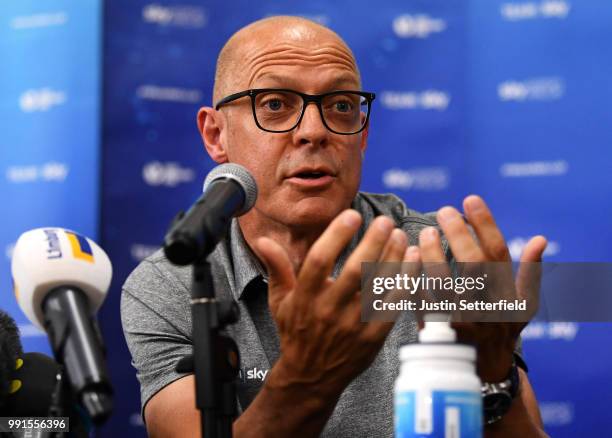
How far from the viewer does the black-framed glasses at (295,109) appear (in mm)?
1957

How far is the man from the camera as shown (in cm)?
128

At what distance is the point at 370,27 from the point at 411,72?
0.70ft

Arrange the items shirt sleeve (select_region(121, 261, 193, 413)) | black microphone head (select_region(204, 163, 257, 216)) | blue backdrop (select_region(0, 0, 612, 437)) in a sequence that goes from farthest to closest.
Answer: blue backdrop (select_region(0, 0, 612, 437)) < shirt sleeve (select_region(121, 261, 193, 413)) < black microphone head (select_region(204, 163, 257, 216))

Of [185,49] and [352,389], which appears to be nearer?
[352,389]

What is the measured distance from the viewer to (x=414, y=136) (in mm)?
3023

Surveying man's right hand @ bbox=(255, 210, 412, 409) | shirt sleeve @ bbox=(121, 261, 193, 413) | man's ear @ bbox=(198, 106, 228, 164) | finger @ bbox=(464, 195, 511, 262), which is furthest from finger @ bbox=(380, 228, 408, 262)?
man's ear @ bbox=(198, 106, 228, 164)

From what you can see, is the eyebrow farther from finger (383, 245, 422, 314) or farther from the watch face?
the watch face

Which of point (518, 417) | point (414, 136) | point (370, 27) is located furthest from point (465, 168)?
point (518, 417)

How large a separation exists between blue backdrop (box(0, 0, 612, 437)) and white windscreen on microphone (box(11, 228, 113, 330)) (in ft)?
5.76

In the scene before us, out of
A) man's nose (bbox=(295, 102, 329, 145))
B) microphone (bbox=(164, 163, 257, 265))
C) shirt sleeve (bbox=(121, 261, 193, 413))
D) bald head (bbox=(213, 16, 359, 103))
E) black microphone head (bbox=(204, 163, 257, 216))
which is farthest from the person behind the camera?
bald head (bbox=(213, 16, 359, 103))

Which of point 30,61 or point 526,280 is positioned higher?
point 30,61

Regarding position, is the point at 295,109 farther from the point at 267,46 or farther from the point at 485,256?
the point at 485,256

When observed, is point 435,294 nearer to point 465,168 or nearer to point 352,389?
point 352,389

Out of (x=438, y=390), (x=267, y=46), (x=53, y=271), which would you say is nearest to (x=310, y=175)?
(x=267, y=46)
